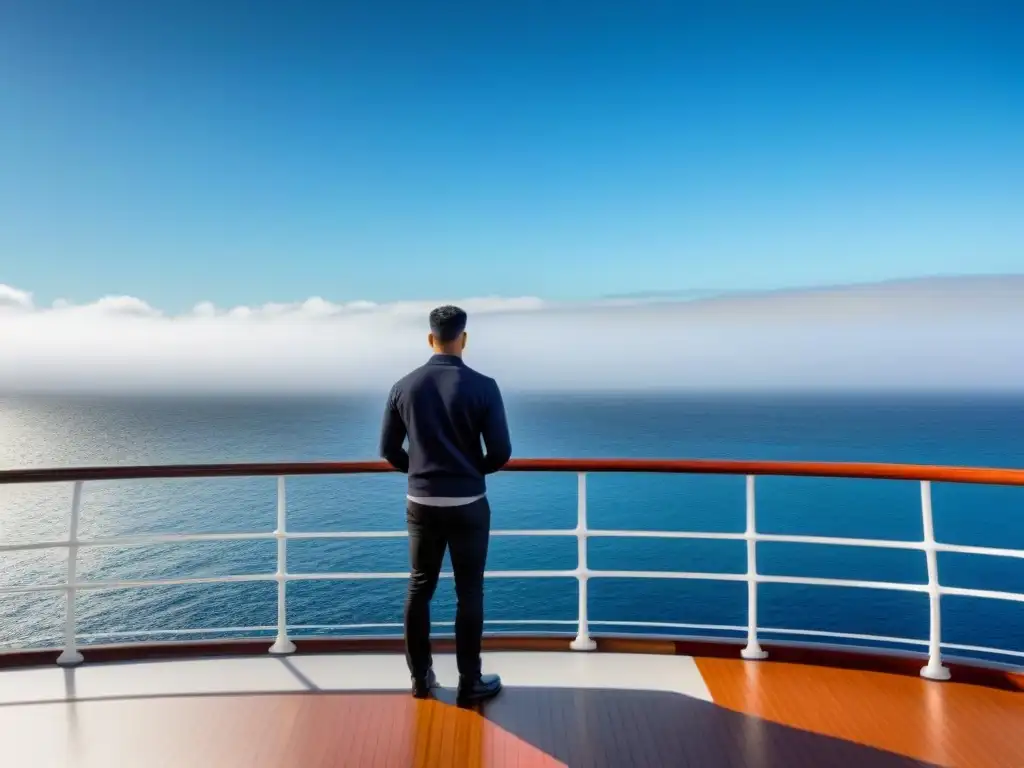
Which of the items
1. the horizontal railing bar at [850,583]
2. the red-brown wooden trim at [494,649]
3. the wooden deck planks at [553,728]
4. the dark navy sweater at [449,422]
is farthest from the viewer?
the red-brown wooden trim at [494,649]

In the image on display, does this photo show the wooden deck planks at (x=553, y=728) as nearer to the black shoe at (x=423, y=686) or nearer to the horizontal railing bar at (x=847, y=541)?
the black shoe at (x=423, y=686)

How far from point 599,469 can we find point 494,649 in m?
0.85

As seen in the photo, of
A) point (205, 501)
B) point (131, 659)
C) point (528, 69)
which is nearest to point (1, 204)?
point (205, 501)

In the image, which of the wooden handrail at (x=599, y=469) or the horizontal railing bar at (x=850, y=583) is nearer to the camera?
the horizontal railing bar at (x=850, y=583)

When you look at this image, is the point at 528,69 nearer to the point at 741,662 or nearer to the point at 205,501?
the point at 741,662

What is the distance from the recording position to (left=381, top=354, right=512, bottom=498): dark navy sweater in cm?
212

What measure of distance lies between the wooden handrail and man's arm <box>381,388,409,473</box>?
22 cm

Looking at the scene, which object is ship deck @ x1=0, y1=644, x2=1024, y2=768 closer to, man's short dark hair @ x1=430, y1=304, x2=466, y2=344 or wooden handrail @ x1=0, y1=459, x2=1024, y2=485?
wooden handrail @ x1=0, y1=459, x2=1024, y2=485

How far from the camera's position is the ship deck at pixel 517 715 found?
2045 mm

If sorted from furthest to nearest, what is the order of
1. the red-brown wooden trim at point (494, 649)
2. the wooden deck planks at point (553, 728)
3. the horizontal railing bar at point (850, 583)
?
the red-brown wooden trim at point (494, 649) → the horizontal railing bar at point (850, 583) → the wooden deck planks at point (553, 728)

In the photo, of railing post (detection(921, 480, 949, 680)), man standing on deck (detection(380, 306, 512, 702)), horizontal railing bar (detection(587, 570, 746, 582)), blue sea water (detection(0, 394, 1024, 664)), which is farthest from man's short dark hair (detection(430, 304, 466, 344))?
blue sea water (detection(0, 394, 1024, 664))

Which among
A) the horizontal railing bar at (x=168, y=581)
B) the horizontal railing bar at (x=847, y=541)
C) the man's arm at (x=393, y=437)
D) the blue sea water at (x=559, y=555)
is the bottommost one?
the blue sea water at (x=559, y=555)

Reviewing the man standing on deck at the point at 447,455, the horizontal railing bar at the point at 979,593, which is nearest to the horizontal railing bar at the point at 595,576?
the horizontal railing bar at the point at 979,593

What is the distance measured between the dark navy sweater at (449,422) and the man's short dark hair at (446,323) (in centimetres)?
6
